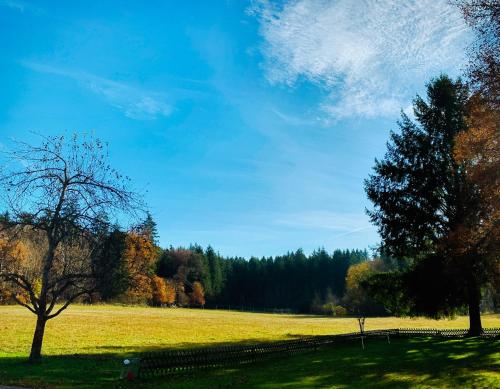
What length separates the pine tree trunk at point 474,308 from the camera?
32.8 meters

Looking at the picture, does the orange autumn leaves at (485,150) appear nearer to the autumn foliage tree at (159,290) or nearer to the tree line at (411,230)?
the tree line at (411,230)

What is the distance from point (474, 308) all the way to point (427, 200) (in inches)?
366

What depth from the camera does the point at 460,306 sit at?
34.4 metres

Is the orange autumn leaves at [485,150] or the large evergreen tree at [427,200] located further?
the large evergreen tree at [427,200]

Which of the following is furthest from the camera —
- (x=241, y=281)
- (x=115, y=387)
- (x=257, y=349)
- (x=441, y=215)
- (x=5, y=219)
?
(x=241, y=281)

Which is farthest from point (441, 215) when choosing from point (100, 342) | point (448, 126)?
point (100, 342)

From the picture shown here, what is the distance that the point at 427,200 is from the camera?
33938mm

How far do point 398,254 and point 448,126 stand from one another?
36.6 ft

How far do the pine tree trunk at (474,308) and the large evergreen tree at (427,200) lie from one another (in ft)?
0.22

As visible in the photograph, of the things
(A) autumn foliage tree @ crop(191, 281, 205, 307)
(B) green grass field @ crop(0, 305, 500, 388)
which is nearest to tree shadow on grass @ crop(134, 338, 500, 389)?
(B) green grass field @ crop(0, 305, 500, 388)

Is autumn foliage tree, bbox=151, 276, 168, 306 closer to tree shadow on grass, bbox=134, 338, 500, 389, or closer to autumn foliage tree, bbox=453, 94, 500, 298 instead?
tree shadow on grass, bbox=134, 338, 500, 389

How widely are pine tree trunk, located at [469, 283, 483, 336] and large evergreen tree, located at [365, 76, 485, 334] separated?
0.22 feet

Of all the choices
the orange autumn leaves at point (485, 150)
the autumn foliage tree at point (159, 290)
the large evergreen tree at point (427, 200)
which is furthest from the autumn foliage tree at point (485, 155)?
the autumn foliage tree at point (159, 290)

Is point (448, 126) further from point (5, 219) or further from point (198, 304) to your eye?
point (198, 304)
